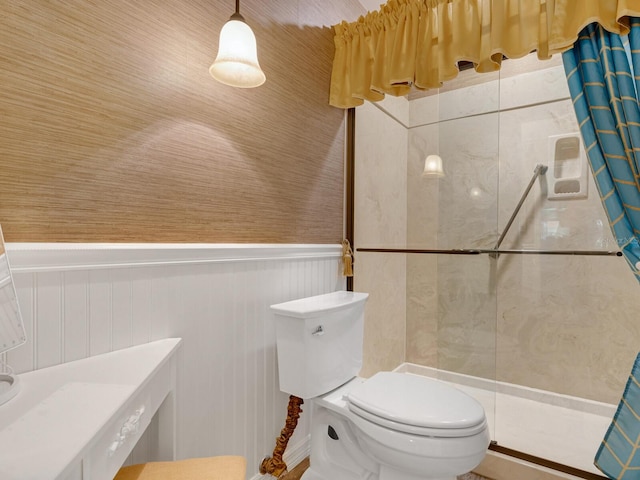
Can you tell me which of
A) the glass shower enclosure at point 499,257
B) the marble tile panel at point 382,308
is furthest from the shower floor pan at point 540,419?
the marble tile panel at point 382,308

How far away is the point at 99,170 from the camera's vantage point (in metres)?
0.97

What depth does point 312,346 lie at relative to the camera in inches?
54.2

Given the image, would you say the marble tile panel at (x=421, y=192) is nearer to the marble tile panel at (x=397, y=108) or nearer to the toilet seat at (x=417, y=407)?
the marble tile panel at (x=397, y=108)

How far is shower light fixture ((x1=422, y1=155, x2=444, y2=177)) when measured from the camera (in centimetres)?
204

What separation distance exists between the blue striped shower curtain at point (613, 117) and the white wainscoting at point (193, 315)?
126 cm

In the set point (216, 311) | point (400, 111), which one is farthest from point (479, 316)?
point (216, 311)

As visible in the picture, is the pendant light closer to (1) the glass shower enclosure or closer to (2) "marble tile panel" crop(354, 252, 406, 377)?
(1) the glass shower enclosure

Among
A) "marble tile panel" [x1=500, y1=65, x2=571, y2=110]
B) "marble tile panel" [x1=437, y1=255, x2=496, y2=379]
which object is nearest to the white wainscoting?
"marble tile panel" [x1=437, y1=255, x2=496, y2=379]

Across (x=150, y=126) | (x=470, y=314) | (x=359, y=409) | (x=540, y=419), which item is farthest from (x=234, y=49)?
(x=540, y=419)

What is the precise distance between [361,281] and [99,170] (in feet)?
5.03

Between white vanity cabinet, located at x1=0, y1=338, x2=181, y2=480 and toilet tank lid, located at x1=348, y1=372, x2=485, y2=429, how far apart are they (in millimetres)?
713

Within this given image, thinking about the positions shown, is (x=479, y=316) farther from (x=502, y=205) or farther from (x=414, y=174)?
(x=414, y=174)

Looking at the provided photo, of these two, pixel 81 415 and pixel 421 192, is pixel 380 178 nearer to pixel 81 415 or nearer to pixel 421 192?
pixel 421 192

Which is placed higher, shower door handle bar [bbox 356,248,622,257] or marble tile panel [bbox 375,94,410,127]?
marble tile panel [bbox 375,94,410,127]
